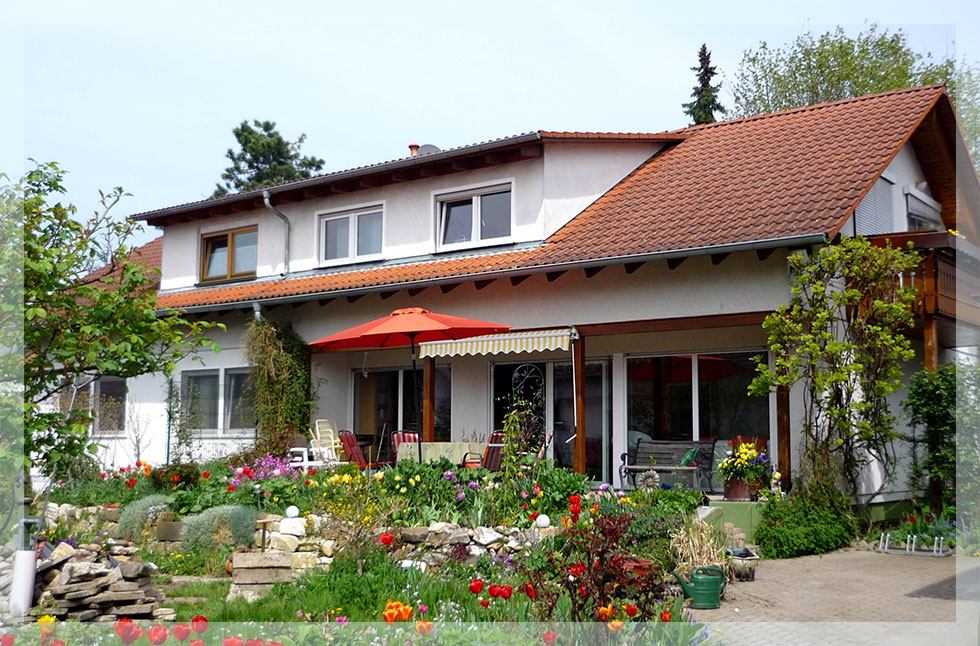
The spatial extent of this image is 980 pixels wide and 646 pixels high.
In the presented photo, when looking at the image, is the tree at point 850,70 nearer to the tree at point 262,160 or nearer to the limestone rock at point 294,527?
the tree at point 262,160

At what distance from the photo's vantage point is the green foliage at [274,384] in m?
16.7

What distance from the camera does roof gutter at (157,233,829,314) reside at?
1199cm

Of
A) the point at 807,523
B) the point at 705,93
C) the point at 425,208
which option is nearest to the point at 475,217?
Result: the point at 425,208

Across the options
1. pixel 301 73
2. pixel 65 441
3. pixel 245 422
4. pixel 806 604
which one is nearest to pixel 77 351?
pixel 65 441

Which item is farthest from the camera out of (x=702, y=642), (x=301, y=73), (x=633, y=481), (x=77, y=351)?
(x=633, y=481)

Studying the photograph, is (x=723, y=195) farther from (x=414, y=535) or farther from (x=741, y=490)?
(x=414, y=535)

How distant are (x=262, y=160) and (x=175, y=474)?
32.5 meters

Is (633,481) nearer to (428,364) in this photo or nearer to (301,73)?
(428,364)

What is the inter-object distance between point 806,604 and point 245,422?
12.5 meters

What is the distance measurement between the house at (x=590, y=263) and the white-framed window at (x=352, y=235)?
4 cm

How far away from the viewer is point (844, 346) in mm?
12023

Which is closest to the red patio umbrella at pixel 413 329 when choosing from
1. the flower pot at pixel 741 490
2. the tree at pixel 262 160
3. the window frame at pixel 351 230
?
the flower pot at pixel 741 490

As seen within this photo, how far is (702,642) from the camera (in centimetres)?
561

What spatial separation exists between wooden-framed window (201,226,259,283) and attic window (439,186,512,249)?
4.91 meters
